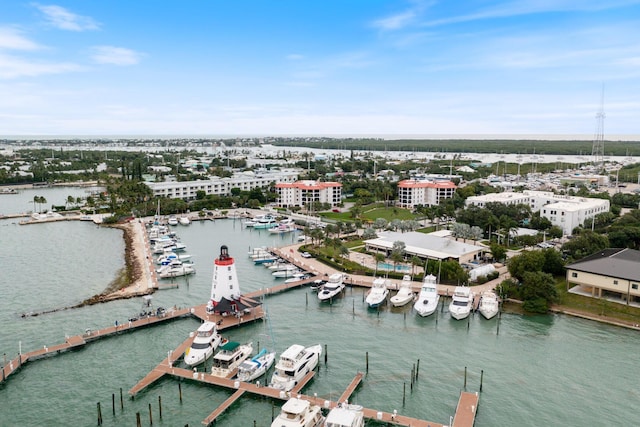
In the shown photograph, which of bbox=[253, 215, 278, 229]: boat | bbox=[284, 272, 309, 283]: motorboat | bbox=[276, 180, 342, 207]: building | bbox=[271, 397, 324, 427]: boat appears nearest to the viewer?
bbox=[271, 397, 324, 427]: boat

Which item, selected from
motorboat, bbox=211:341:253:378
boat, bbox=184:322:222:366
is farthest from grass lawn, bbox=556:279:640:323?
boat, bbox=184:322:222:366

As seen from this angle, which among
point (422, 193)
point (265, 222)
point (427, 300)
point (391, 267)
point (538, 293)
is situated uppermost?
point (422, 193)

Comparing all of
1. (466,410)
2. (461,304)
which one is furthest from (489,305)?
(466,410)

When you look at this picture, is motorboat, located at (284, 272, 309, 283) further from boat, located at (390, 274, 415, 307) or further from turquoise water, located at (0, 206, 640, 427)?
boat, located at (390, 274, 415, 307)

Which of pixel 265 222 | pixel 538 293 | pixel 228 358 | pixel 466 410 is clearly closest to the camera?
pixel 466 410

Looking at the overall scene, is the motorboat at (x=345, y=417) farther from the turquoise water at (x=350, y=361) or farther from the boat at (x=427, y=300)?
the boat at (x=427, y=300)

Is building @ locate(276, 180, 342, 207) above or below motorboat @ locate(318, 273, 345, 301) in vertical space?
above

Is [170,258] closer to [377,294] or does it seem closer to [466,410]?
[377,294]

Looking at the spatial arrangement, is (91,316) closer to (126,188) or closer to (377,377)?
(377,377)
